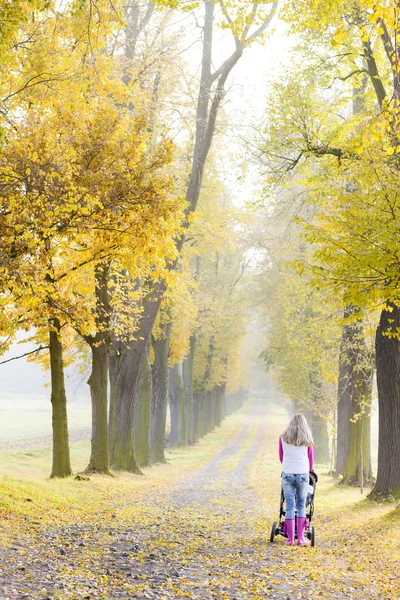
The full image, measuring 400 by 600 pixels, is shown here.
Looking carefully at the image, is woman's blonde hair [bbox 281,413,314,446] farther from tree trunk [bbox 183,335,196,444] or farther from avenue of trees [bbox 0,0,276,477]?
tree trunk [bbox 183,335,196,444]

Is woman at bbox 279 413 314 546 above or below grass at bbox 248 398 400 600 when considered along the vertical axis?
above

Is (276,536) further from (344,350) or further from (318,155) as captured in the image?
(344,350)

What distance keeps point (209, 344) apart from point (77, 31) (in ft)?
116

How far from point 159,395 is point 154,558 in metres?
21.1

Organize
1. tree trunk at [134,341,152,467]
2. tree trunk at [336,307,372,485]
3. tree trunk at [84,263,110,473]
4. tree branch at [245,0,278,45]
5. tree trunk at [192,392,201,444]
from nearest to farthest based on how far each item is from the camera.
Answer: tree branch at [245,0,278,45] → tree trunk at [84,263,110,473] → tree trunk at [336,307,372,485] → tree trunk at [134,341,152,467] → tree trunk at [192,392,201,444]

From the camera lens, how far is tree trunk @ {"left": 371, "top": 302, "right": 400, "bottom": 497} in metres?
13.9

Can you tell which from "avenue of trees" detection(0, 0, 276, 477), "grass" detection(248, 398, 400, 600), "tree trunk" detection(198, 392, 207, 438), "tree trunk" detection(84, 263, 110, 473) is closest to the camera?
"grass" detection(248, 398, 400, 600)

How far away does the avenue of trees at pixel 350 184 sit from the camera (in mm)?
10523

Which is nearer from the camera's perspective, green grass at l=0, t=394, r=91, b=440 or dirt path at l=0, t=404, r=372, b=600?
dirt path at l=0, t=404, r=372, b=600

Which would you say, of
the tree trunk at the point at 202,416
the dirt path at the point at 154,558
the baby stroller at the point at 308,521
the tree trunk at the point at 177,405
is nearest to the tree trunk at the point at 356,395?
Answer: the dirt path at the point at 154,558

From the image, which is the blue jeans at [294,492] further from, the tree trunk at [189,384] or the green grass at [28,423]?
the green grass at [28,423]

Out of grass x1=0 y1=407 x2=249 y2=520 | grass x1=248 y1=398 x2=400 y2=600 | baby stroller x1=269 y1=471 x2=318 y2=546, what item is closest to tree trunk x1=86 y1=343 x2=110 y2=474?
grass x1=0 y1=407 x2=249 y2=520

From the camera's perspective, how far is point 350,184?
16234mm

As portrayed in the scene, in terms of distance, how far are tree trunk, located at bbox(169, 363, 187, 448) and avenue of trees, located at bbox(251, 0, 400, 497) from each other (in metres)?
13.5
